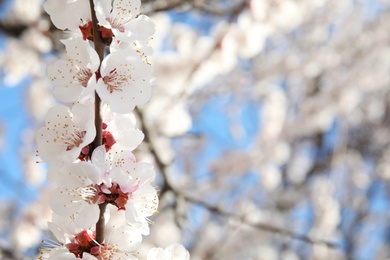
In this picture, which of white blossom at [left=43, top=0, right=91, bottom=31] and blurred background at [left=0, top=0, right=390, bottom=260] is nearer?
white blossom at [left=43, top=0, right=91, bottom=31]

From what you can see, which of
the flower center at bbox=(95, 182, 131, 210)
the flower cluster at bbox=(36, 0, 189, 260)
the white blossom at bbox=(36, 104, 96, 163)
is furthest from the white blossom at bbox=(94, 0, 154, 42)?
the flower center at bbox=(95, 182, 131, 210)

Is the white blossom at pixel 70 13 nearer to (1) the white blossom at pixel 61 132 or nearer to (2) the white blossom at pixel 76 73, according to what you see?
(2) the white blossom at pixel 76 73

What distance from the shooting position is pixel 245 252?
5520 mm

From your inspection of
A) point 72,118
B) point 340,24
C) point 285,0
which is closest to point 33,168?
point 285,0

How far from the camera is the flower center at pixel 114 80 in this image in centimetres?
86

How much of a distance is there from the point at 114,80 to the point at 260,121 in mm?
5724

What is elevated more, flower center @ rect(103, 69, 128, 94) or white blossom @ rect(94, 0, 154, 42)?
white blossom @ rect(94, 0, 154, 42)

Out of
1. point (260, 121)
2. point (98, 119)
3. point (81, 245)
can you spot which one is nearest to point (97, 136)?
point (98, 119)

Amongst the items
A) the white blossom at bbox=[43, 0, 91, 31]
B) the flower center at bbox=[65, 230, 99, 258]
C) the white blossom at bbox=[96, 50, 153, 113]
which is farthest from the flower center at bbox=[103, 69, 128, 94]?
the flower center at bbox=[65, 230, 99, 258]

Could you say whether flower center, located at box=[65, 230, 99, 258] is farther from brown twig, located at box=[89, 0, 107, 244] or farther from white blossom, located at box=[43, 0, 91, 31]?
white blossom, located at box=[43, 0, 91, 31]

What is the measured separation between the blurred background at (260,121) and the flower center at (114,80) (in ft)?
3.70

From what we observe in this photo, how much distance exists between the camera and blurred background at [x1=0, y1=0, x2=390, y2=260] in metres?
2.99

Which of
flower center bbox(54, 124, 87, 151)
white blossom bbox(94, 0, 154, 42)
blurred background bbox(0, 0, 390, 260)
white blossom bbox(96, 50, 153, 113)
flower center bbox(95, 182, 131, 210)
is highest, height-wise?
white blossom bbox(94, 0, 154, 42)

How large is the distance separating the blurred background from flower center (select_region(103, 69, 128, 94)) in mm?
1128
